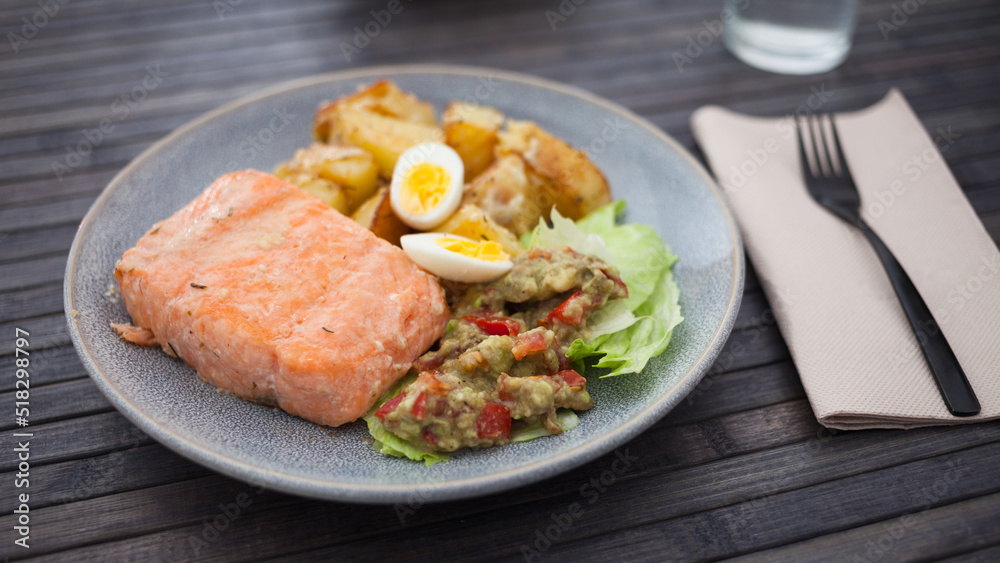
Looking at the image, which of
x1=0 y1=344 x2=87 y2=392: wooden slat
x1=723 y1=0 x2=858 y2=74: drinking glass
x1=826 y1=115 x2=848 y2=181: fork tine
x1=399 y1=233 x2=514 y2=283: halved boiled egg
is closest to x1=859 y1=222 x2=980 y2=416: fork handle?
x1=826 y1=115 x2=848 y2=181: fork tine

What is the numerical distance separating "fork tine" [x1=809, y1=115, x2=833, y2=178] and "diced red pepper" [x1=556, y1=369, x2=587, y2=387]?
2.12 meters

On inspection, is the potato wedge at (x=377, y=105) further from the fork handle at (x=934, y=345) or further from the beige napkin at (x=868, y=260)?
the fork handle at (x=934, y=345)

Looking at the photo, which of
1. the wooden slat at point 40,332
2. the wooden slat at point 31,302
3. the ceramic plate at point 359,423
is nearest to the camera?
the ceramic plate at point 359,423

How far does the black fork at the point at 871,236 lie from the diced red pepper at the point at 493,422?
5.72ft

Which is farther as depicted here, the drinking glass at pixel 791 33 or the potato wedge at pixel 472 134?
the drinking glass at pixel 791 33

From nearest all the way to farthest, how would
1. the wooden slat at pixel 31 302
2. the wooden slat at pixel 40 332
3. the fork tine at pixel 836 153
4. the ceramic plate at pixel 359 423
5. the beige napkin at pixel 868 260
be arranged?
1. the ceramic plate at pixel 359 423
2. the beige napkin at pixel 868 260
3. the wooden slat at pixel 40 332
4. the wooden slat at pixel 31 302
5. the fork tine at pixel 836 153

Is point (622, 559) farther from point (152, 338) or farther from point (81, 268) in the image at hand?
point (81, 268)

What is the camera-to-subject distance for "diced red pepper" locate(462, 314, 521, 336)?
9.32 feet

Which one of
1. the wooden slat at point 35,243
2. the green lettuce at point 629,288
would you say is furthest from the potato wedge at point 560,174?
the wooden slat at point 35,243

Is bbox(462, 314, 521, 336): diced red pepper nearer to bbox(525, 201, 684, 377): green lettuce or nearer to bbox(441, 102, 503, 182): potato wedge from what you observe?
bbox(525, 201, 684, 377): green lettuce

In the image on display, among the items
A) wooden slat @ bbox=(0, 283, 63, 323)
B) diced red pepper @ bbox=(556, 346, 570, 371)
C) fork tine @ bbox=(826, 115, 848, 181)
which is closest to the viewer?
diced red pepper @ bbox=(556, 346, 570, 371)

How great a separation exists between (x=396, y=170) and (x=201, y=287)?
1076 mm

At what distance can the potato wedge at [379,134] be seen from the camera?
11.7 ft

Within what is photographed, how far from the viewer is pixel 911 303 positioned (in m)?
3.14
